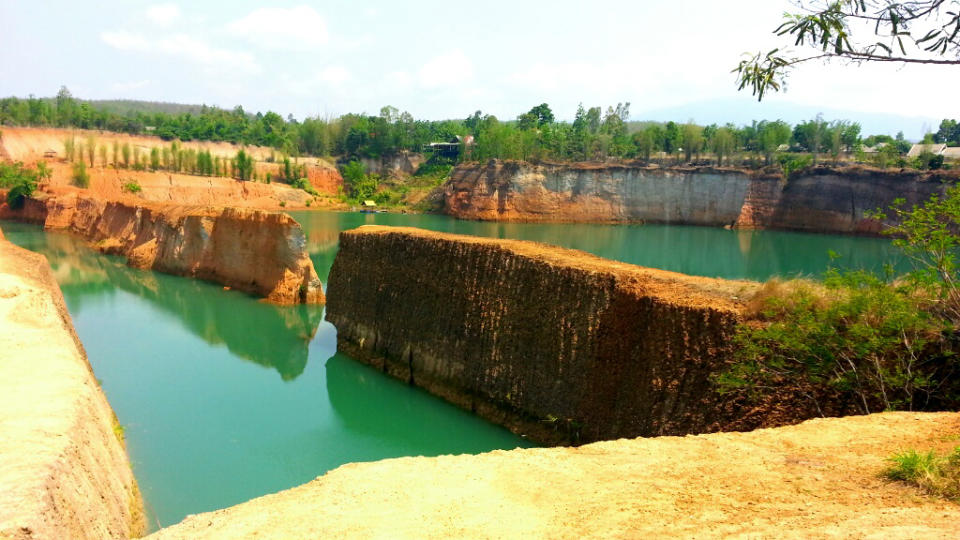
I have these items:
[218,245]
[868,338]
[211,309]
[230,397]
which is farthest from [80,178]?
[868,338]

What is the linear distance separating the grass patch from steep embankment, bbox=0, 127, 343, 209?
235 ft

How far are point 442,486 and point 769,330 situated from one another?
23.3 feet

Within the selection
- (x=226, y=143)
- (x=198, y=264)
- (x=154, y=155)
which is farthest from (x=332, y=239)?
(x=226, y=143)

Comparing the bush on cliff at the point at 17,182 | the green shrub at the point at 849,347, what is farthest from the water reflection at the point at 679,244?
the green shrub at the point at 849,347

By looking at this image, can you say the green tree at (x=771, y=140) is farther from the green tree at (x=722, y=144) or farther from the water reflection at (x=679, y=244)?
the water reflection at (x=679, y=244)

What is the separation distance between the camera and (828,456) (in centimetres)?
812

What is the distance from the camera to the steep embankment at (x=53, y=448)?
8.02 meters

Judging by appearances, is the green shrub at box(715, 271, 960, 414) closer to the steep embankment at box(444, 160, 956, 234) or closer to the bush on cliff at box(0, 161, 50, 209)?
the steep embankment at box(444, 160, 956, 234)

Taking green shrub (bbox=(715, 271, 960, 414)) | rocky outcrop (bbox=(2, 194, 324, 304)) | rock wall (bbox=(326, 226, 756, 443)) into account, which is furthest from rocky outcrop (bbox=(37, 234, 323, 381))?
green shrub (bbox=(715, 271, 960, 414))

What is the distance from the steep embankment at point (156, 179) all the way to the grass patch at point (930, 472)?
71.8 m

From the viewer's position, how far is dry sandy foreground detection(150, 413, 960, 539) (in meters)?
6.39

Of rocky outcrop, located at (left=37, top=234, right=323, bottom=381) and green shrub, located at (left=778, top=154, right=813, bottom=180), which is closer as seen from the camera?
rocky outcrop, located at (left=37, top=234, right=323, bottom=381)

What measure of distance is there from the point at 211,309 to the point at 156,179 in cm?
5412

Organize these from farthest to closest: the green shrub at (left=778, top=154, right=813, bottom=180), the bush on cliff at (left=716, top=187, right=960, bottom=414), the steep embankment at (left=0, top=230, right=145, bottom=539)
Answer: the green shrub at (left=778, top=154, right=813, bottom=180)
the bush on cliff at (left=716, top=187, right=960, bottom=414)
the steep embankment at (left=0, top=230, right=145, bottom=539)
